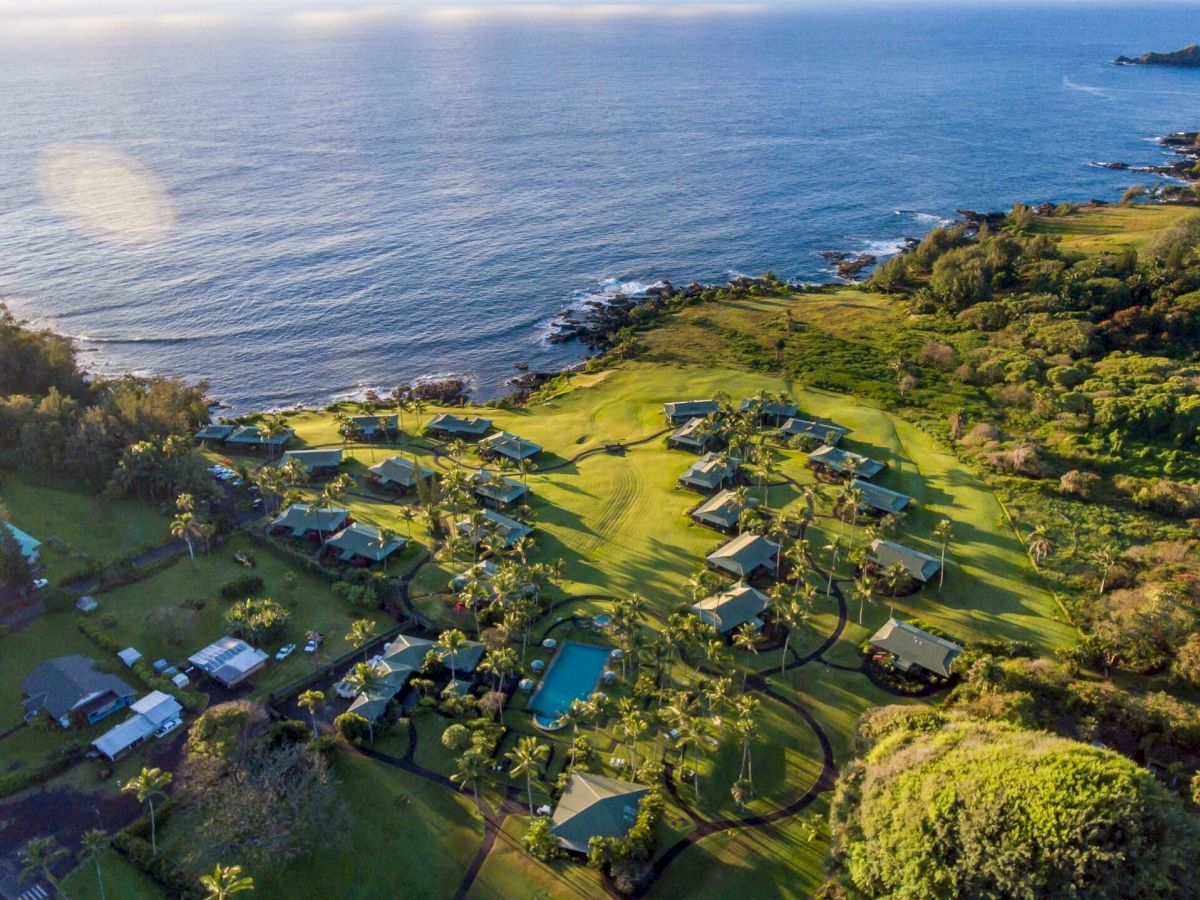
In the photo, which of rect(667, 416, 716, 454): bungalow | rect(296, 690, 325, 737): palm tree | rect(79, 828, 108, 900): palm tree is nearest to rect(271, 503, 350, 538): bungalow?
rect(296, 690, 325, 737): palm tree

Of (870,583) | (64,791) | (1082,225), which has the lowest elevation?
(64,791)

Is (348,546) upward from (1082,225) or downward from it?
downward

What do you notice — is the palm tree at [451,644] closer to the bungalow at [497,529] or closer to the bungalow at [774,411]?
the bungalow at [497,529]

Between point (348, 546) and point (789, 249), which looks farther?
point (789, 249)

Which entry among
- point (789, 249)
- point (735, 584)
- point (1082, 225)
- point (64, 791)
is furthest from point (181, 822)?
point (1082, 225)

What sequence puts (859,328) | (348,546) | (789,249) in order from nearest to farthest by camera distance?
(348,546)
(859,328)
(789,249)

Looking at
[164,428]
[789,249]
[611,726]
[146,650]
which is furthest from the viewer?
[789,249]

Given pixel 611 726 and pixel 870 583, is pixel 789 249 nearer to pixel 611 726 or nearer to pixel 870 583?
pixel 870 583
